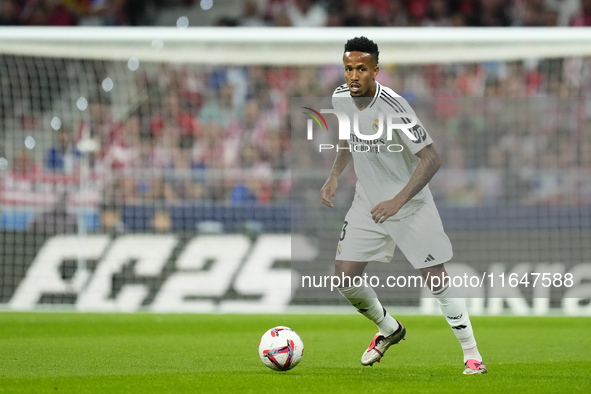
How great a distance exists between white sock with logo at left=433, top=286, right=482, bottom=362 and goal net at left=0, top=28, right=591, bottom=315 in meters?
4.93

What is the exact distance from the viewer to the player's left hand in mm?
5203

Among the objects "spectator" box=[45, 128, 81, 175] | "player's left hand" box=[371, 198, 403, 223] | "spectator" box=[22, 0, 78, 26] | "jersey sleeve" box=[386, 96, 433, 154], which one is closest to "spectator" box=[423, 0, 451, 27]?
"spectator" box=[22, 0, 78, 26]

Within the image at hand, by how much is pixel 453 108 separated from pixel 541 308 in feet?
9.77

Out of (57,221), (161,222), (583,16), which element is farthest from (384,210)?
(583,16)

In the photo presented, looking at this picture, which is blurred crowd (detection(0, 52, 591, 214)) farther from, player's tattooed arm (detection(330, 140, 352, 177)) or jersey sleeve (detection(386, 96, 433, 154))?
jersey sleeve (detection(386, 96, 433, 154))

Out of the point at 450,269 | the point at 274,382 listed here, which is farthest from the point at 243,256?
the point at 274,382

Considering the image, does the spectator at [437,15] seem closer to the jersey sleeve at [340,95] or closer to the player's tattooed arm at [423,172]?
the jersey sleeve at [340,95]

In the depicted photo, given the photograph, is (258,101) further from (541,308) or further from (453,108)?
(541,308)

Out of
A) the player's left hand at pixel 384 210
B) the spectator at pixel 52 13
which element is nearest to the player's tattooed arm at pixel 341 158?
the player's left hand at pixel 384 210

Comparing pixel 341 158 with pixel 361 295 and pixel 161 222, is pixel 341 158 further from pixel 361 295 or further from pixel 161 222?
pixel 161 222

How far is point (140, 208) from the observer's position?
35.0ft

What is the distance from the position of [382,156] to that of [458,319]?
1149 mm

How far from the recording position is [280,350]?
5129 mm

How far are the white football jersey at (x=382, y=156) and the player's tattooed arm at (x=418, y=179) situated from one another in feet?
0.38
